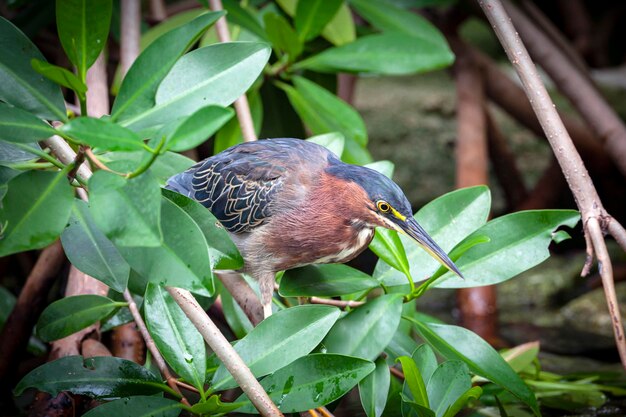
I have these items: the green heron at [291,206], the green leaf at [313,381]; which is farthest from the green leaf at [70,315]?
the green leaf at [313,381]

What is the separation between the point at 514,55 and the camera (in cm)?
157

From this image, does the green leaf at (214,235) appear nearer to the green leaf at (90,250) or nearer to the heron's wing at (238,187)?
the green leaf at (90,250)

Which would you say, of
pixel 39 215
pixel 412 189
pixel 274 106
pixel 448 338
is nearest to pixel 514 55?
pixel 448 338

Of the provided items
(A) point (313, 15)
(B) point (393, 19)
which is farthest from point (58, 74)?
(B) point (393, 19)

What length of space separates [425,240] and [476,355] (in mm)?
288

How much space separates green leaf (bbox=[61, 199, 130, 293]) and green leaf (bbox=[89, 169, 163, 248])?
11.1 inches

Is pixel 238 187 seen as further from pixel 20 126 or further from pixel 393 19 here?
pixel 393 19

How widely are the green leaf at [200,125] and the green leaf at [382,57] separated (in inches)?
57.7

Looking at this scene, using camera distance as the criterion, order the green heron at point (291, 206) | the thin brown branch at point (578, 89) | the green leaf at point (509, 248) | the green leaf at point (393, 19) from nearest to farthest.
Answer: the green leaf at point (509, 248)
the green heron at point (291, 206)
the green leaf at point (393, 19)
the thin brown branch at point (578, 89)

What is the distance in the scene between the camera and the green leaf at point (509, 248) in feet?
5.60

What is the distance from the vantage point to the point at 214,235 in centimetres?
147

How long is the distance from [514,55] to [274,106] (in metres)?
1.43

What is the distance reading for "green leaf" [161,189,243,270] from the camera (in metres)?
1.44

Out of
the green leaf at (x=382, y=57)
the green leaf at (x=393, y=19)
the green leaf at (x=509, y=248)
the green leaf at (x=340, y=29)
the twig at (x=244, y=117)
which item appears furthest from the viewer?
the green leaf at (x=393, y=19)
